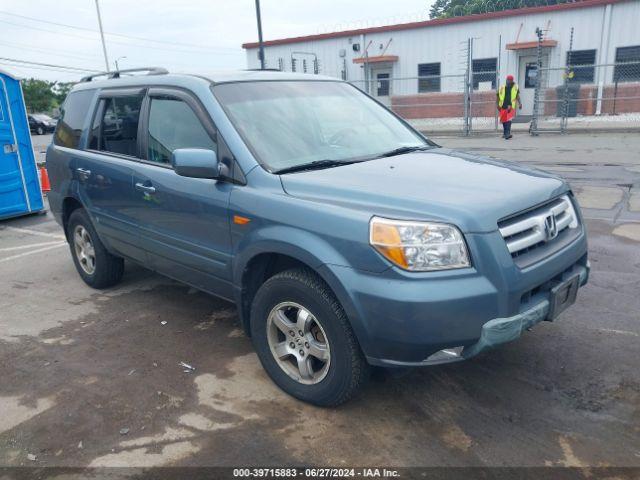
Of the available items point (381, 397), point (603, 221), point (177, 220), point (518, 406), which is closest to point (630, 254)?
point (603, 221)

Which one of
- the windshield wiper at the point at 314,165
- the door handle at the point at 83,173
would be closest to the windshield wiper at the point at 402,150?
the windshield wiper at the point at 314,165

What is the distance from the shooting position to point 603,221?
22.6 ft

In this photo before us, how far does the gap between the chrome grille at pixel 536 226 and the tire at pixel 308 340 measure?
932 millimetres

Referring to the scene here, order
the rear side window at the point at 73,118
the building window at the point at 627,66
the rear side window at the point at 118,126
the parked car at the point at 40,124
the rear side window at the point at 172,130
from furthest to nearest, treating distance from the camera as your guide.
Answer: the parked car at the point at 40,124 < the building window at the point at 627,66 < the rear side window at the point at 73,118 < the rear side window at the point at 118,126 < the rear side window at the point at 172,130

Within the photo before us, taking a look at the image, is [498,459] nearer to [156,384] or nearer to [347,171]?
[347,171]

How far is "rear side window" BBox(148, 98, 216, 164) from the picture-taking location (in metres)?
3.79

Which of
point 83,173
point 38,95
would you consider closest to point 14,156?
point 83,173

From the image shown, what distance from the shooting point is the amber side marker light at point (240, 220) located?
3.35m

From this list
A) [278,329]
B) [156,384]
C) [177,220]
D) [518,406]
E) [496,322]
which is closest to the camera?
[496,322]

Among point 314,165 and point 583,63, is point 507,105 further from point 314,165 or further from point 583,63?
point 314,165

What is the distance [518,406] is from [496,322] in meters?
0.79

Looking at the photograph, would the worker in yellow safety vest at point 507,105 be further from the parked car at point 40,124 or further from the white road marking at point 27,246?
the parked car at point 40,124

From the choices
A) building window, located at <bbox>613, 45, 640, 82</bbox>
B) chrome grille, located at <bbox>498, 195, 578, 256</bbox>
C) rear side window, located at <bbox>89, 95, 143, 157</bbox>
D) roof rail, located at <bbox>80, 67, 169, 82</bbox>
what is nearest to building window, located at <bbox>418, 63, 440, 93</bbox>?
building window, located at <bbox>613, 45, 640, 82</bbox>

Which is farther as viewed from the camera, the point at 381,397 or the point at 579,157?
the point at 579,157
